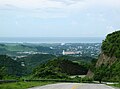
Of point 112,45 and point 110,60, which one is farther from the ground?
point 112,45

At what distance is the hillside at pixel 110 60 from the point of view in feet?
195

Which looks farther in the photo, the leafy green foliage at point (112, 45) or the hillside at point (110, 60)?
the leafy green foliage at point (112, 45)

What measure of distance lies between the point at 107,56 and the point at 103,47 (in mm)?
4018

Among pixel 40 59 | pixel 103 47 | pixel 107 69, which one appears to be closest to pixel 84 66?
pixel 103 47

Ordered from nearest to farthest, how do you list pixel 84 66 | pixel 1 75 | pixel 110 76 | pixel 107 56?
pixel 1 75
pixel 110 76
pixel 107 56
pixel 84 66

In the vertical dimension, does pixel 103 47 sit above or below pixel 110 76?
above

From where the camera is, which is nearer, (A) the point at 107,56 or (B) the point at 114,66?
(B) the point at 114,66

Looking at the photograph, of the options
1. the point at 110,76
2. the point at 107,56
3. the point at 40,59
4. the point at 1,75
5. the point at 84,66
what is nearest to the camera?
the point at 1,75

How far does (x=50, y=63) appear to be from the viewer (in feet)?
274

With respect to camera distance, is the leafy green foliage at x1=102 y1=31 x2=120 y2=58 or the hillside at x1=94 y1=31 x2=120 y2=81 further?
the leafy green foliage at x1=102 y1=31 x2=120 y2=58

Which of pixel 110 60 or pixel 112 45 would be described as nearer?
pixel 110 60

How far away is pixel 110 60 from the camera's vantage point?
68000mm

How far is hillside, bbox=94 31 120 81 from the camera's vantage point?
59425 millimetres

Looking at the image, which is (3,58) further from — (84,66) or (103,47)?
(103,47)
